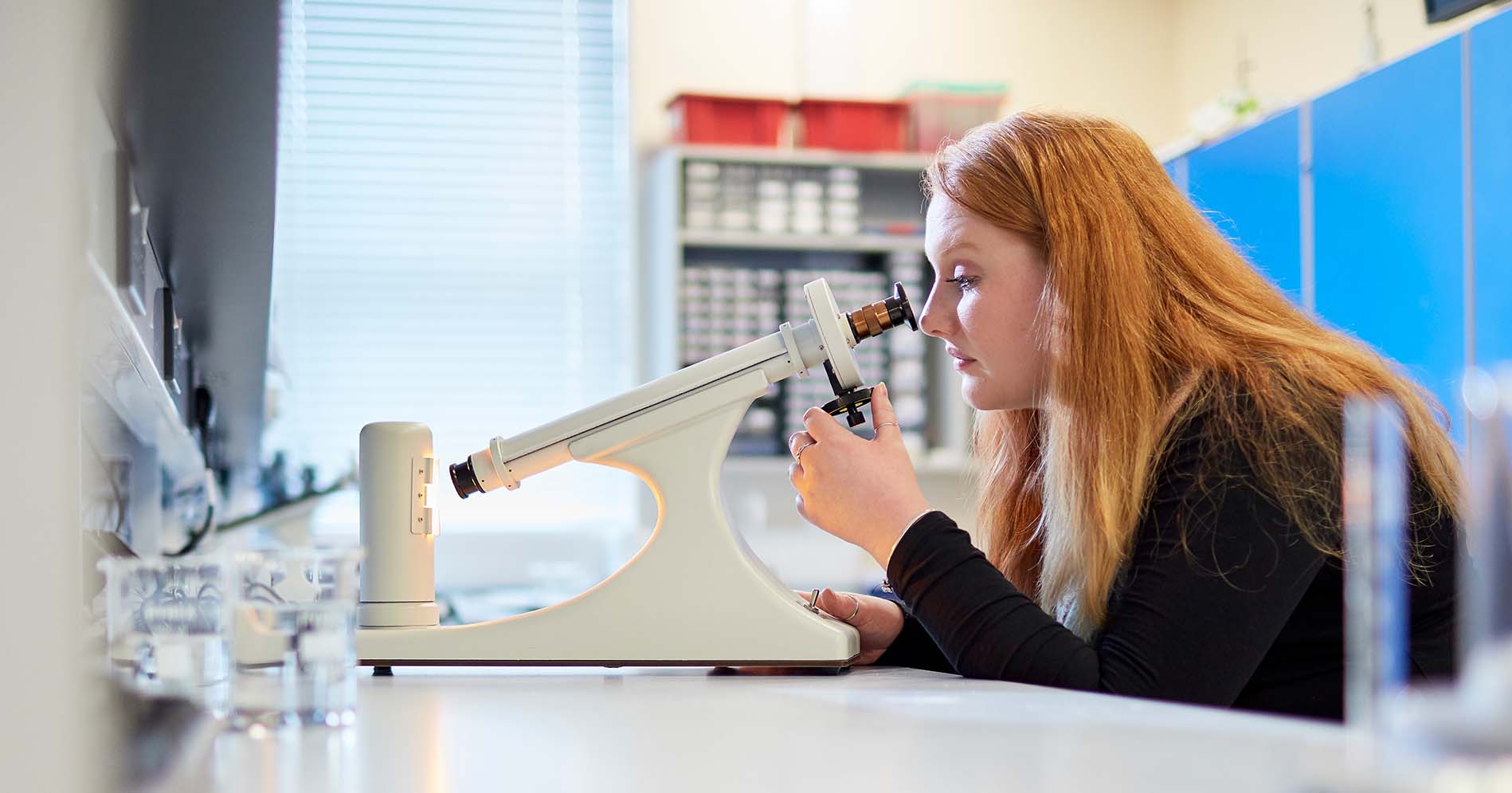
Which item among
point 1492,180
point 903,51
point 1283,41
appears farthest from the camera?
point 903,51

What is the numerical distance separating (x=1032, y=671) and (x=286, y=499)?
2.47m

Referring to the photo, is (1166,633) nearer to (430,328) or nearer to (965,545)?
(965,545)

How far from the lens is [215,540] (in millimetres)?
2266

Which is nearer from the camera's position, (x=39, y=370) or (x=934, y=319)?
(x=39, y=370)

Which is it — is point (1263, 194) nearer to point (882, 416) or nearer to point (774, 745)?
point (882, 416)

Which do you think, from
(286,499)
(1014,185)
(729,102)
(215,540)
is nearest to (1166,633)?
(1014,185)

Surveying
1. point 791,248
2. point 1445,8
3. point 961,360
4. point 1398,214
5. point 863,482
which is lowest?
point 863,482

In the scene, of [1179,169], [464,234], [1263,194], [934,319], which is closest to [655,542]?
[934,319]

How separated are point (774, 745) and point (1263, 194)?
2531mm

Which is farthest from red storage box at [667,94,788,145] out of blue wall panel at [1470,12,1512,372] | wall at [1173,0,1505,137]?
blue wall panel at [1470,12,1512,372]

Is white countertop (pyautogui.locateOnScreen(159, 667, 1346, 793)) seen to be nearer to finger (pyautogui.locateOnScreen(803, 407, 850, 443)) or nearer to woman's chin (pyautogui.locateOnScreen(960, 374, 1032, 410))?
finger (pyautogui.locateOnScreen(803, 407, 850, 443))

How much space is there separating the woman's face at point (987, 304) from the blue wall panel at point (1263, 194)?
1.50 metres

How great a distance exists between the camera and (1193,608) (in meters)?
1.01

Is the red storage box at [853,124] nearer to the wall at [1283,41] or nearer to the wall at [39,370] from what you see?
the wall at [1283,41]
